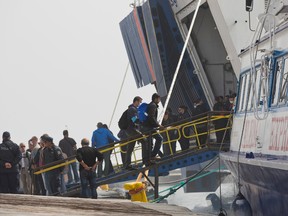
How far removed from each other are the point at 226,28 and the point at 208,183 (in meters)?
4.13

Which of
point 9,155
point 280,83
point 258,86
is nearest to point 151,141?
point 9,155

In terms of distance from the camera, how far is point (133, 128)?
18922mm

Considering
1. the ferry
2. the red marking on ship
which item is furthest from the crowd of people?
the red marking on ship

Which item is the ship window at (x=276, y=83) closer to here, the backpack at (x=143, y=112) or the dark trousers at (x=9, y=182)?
the backpack at (x=143, y=112)

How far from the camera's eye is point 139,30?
93.5 ft

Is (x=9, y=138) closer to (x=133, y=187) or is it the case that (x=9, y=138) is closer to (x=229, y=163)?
(x=133, y=187)

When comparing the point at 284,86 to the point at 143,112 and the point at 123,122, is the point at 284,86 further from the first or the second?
the point at 123,122

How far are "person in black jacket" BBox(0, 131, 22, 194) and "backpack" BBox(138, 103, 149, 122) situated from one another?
7.76ft

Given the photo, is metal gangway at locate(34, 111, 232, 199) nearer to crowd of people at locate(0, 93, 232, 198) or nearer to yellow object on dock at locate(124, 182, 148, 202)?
crowd of people at locate(0, 93, 232, 198)

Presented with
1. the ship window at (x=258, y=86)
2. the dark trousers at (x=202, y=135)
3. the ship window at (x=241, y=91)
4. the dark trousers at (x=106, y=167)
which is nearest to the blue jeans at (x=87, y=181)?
the dark trousers at (x=106, y=167)

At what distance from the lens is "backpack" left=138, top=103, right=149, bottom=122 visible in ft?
60.0

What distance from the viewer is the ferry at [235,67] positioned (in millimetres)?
11852

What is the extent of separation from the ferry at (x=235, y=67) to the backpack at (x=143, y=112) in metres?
1.98

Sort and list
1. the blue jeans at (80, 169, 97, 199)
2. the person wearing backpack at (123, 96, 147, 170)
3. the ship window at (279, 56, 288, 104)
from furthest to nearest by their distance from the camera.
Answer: the person wearing backpack at (123, 96, 147, 170) → the blue jeans at (80, 169, 97, 199) → the ship window at (279, 56, 288, 104)
